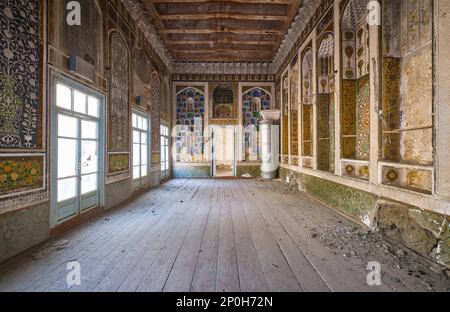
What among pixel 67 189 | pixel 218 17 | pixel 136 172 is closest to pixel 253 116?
pixel 218 17

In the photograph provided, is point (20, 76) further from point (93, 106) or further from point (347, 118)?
point (347, 118)

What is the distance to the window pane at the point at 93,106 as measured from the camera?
4012 millimetres

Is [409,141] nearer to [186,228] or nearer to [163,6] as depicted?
[186,228]

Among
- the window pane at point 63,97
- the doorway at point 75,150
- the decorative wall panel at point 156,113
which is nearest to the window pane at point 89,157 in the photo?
the doorway at point 75,150

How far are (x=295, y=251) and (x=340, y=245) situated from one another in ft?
2.02

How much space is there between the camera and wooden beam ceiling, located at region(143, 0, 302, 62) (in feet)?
19.3

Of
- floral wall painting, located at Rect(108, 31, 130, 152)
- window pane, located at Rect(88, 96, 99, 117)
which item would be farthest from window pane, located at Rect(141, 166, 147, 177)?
window pane, located at Rect(88, 96, 99, 117)

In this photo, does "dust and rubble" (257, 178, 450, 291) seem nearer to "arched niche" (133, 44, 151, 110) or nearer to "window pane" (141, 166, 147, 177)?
"window pane" (141, 166, 147, 177)

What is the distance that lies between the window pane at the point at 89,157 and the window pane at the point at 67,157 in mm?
193

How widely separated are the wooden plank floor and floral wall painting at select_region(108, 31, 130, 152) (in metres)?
1.61

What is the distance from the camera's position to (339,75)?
14.3ft

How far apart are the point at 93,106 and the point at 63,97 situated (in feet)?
2.68

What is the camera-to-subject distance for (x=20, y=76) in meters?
2.58
